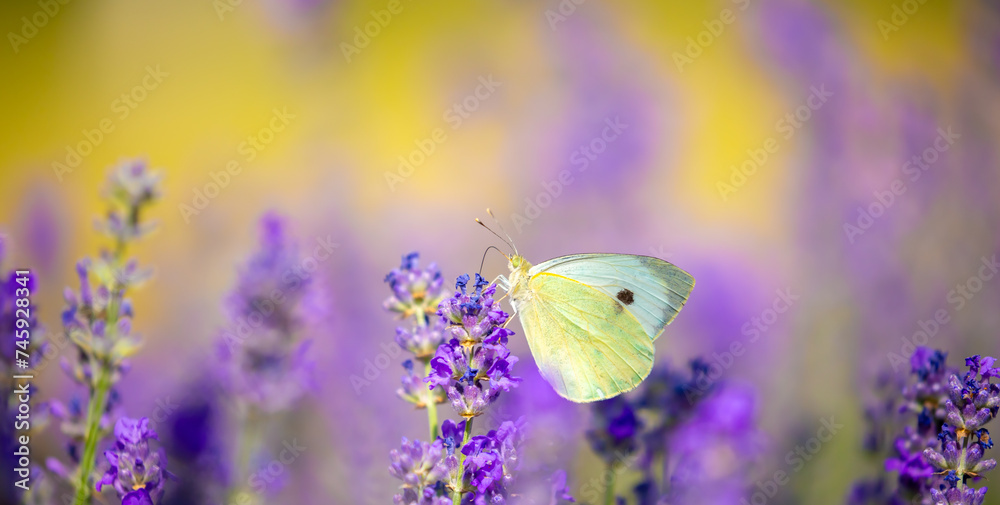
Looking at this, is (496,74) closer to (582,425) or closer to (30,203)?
(30,203)

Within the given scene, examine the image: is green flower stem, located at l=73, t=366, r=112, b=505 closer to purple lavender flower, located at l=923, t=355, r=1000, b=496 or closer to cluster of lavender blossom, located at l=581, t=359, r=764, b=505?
cluster of lavender blossom, located at l=581, t=359, r=764, b=505

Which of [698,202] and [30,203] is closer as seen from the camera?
[30,203]

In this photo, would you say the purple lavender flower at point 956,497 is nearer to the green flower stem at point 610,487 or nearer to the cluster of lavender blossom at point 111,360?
the green flower stem at point 610,487

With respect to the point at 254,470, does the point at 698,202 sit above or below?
above

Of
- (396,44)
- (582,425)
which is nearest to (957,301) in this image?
(582,425)

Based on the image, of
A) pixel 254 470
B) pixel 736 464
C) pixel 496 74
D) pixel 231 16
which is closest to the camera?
pixel 254 470

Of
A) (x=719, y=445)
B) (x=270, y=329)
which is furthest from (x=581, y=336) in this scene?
(x=270, y=329)

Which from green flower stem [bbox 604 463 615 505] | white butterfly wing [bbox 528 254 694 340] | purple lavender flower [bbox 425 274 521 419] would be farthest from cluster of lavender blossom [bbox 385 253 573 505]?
white butterfly wing [bbox 528 254 694 340]

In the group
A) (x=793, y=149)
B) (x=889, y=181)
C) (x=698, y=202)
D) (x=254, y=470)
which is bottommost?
(x=254, y=470)
